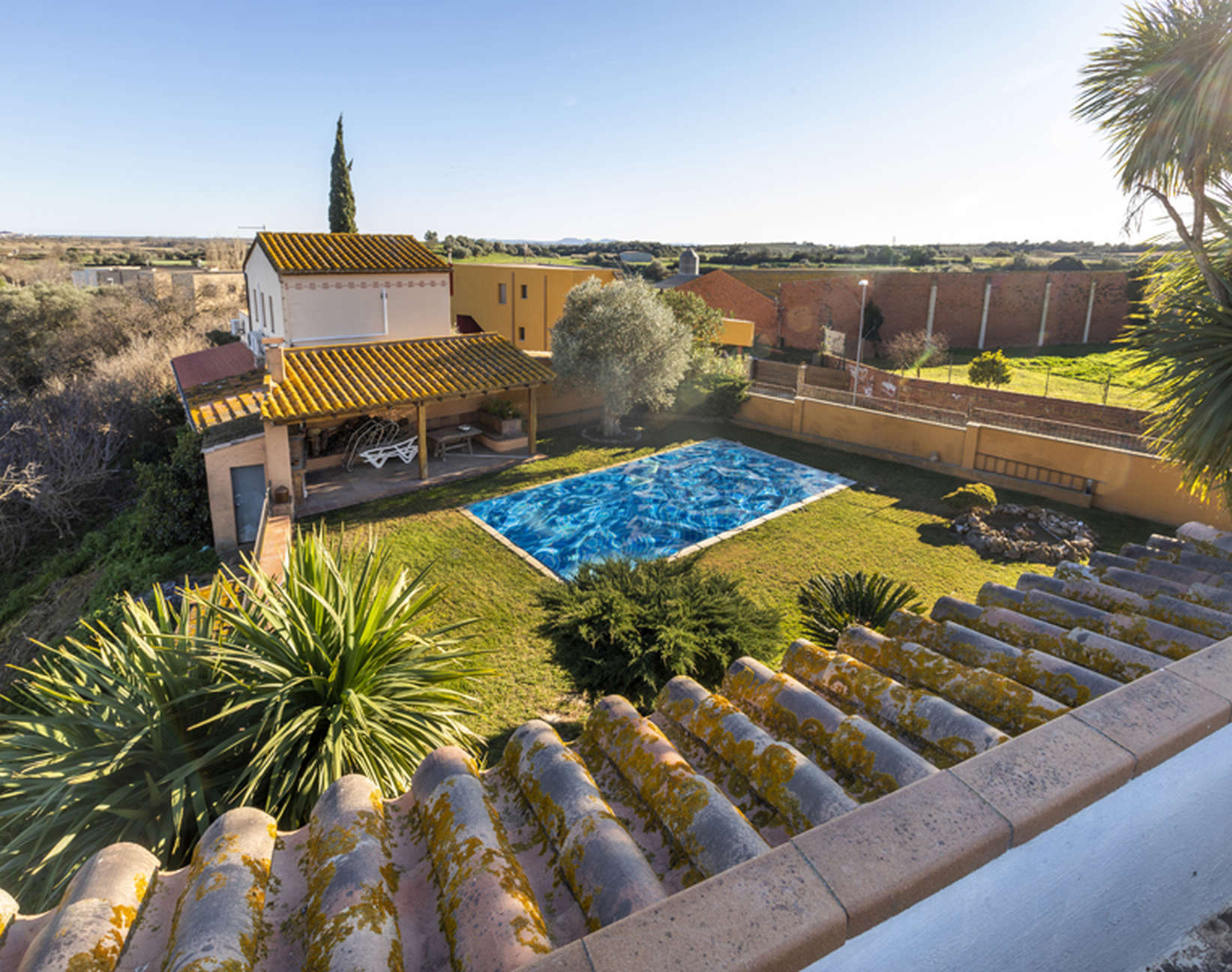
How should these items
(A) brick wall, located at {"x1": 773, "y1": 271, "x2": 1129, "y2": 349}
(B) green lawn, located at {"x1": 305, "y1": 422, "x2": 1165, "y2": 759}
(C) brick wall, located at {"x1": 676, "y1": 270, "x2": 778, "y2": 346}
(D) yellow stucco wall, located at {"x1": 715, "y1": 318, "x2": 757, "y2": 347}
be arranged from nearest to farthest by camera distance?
(B) green lawn, located at {"x1": 305, "y1": 422, "x2": 1165, "y2": 759}, (D) yellow stucco wall, located at {"x1": 715, "y1": 318, "x2": 757, "y2": 347}, (C) brick wall, located at {"x1": 676, "y1": 270, "x2": 778, "y2": 346}, (A) brick wall, located at {"x1": 773, "y1": 271, "x2": 1129, "y2": 349}

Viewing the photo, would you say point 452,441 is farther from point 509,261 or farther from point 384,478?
point 509,261

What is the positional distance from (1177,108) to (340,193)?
37.7 metres

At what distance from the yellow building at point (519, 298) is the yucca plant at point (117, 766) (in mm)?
33081

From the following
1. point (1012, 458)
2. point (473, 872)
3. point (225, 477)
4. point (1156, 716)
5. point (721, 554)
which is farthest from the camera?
point (1012, 458)

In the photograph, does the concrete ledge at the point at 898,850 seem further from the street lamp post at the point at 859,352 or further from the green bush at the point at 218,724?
the street lamp post at the point at 859,352

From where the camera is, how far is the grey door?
51.0 feet

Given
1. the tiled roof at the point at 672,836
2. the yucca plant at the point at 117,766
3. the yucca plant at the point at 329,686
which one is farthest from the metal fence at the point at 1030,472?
the yucca plant at the point at 117,766

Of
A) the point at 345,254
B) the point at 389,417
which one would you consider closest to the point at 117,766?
the point at 389,417

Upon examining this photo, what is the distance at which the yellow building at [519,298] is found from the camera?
37.6 meters

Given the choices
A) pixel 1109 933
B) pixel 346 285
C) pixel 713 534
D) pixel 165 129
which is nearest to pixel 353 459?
pixel 346 285

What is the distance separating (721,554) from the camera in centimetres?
1495

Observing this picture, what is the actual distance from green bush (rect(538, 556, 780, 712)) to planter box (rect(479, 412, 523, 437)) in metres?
14.4

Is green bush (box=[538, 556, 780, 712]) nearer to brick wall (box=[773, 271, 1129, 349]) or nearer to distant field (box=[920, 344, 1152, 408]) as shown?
distant field (box=[920, 344, 1152, 408])

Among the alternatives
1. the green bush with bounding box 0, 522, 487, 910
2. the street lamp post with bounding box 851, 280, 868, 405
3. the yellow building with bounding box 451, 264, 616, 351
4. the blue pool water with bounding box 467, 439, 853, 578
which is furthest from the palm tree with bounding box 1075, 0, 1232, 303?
the yellow building with bounding box 451, 264, 616, 351
